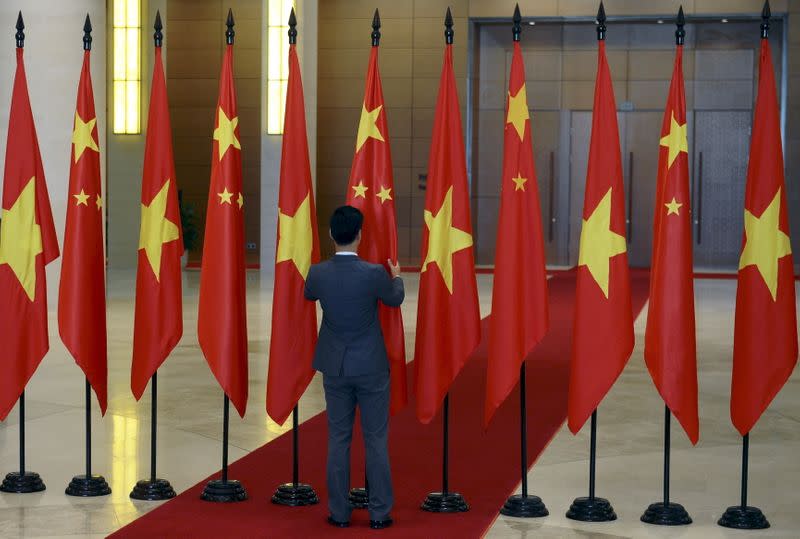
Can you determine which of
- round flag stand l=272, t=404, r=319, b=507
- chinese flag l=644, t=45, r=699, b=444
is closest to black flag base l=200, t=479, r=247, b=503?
round flag stand l=272, t=404, r=319, b=507

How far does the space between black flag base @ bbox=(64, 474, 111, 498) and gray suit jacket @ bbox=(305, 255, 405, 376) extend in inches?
63.9

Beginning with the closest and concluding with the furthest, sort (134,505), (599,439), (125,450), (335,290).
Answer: (335,290) < (134,505) < (125,450) < (599,439)

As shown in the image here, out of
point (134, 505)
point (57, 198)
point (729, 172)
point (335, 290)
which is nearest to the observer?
point (335, 290)

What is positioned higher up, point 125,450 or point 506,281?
point 506,281

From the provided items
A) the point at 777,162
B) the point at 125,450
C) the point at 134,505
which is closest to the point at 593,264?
the point at 777,162

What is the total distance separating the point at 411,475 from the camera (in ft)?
24.0

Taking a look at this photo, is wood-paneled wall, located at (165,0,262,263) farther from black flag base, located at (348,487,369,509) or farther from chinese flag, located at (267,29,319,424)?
black flag base, located at (348,487,369,509)

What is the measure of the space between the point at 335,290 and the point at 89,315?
1684 millimetres

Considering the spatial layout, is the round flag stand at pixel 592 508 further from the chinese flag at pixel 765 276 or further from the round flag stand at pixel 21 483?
the round flag stand at pixel 21 483

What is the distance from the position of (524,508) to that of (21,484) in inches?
111

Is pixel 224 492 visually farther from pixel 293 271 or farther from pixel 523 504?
pixel 523 504

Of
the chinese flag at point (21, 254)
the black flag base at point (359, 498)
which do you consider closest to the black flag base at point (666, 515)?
the black flag base at point (359, 498)

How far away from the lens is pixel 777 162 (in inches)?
237

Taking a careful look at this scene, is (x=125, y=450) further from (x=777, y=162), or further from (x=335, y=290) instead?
(x=777, y=162)
